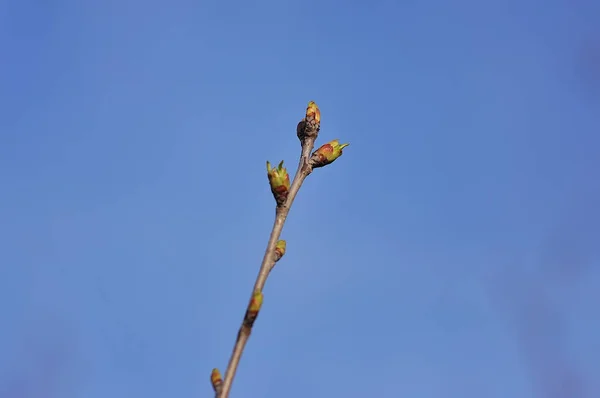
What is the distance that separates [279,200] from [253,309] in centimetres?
95

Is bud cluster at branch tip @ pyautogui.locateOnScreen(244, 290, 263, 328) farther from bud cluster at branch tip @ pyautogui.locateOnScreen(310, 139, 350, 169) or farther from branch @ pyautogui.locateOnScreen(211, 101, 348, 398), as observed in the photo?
bud cluster at branch tip @ pyautogui.locateOnScreen(310, 139, 350, 169)

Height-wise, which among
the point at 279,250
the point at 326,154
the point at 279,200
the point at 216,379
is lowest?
the point at 216,379

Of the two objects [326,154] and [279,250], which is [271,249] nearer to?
[279,250]

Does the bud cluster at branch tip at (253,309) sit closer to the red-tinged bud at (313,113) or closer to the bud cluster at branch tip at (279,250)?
the bud cluster at branch tip at (279,250)

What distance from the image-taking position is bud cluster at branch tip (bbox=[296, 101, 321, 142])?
521cm

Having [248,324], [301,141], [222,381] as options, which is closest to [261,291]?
[248,324]

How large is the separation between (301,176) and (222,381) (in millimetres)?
1688

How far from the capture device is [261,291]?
4.25m

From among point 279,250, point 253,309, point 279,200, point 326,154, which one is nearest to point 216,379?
point 253,309

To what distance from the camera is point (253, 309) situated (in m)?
4.10

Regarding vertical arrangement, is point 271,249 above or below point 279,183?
below

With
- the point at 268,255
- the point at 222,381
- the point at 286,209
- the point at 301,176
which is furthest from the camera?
the point at 301,176

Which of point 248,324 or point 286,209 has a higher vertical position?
point 286,209

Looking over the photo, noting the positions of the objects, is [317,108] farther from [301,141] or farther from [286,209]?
[286,209]
